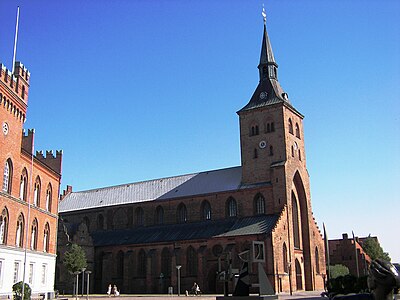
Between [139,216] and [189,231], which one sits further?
[139,216]

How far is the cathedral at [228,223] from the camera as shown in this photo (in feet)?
193

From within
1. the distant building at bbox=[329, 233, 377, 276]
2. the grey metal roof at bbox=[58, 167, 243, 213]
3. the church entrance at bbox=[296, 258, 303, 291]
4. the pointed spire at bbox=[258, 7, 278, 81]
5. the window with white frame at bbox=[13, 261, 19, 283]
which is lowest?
the church entrance at bbox=[296, 258, 303, 291]

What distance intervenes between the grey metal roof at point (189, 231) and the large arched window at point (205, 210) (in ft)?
4.28

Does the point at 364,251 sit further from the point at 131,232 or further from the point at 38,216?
the point at 38,216

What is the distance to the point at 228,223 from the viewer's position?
63.2 meters

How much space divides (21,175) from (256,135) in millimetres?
37092

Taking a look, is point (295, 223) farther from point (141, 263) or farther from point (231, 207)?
point (141, 263)

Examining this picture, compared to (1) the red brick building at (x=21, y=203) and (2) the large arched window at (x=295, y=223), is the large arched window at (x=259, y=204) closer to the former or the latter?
(2) the large arched window at (x=295, y=223)

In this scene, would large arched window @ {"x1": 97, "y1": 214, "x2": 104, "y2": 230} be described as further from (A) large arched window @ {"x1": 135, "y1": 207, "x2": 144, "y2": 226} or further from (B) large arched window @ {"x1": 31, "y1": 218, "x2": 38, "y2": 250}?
(B) large arched window @ {"x1": 31, "y1": 218, "x2": 38, "y2": 250}

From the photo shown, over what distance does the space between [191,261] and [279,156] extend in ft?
61.6

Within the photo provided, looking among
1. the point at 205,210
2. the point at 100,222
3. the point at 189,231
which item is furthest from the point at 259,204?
the point at 100,222

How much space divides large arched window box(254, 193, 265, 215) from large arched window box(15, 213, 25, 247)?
109 feet

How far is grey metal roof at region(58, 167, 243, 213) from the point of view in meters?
68.6

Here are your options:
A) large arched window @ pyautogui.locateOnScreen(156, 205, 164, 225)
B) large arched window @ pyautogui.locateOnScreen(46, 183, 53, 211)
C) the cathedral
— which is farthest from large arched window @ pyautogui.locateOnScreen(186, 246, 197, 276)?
large arched window @ pyautogui.locateOnScreen(46, 183, 53, 211)
